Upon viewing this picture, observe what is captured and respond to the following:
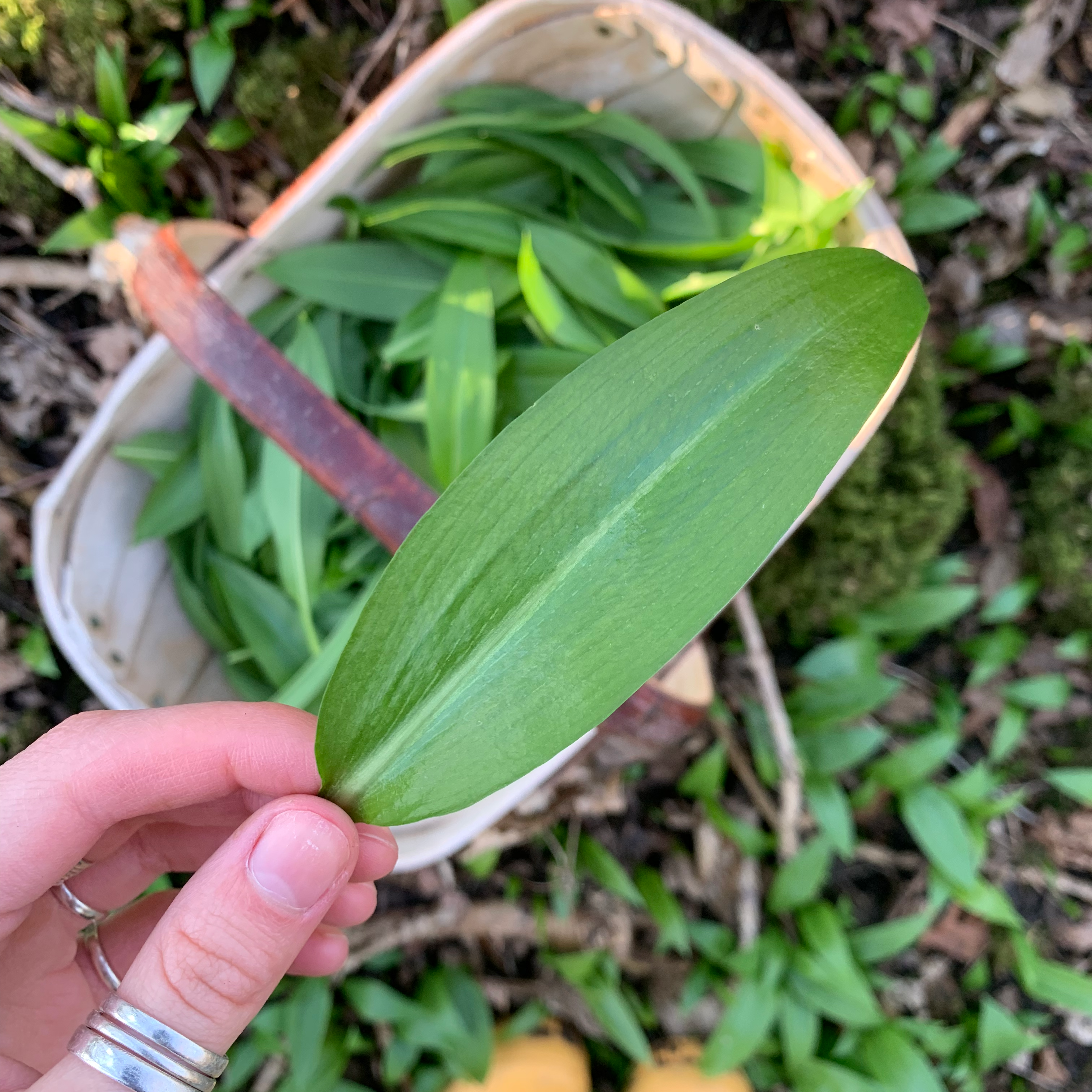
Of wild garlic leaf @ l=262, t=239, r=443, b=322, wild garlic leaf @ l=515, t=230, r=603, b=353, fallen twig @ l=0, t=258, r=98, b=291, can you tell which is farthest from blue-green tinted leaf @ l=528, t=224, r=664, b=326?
fallen twig @ l=0, t=258, r=98, b=291

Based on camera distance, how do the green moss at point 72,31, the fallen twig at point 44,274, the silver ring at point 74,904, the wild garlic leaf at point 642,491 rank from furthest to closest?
the fallen twig at point 44,274 → the green moss at point 72,31 → the silver ring at point 74,904 → the wild garlic leaf at point 642,491

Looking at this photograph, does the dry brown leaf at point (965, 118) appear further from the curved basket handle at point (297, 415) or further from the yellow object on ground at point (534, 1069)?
the yellow object on ground at point (534, 1069)

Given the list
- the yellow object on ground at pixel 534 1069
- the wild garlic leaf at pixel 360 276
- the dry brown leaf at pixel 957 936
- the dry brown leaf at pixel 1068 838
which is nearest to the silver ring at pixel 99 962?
the yellow object on ground at pixel 534 1069

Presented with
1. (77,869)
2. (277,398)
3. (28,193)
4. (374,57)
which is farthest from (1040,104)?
(77,869)

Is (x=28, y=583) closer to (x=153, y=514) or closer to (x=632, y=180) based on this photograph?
(x=153, y=514)

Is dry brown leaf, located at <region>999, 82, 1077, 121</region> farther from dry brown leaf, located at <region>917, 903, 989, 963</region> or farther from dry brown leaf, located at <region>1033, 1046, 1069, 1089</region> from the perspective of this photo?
dry brown leaf, located at <region>1033, 1046, 1069, 1089</region>

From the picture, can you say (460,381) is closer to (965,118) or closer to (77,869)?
(77,869)
